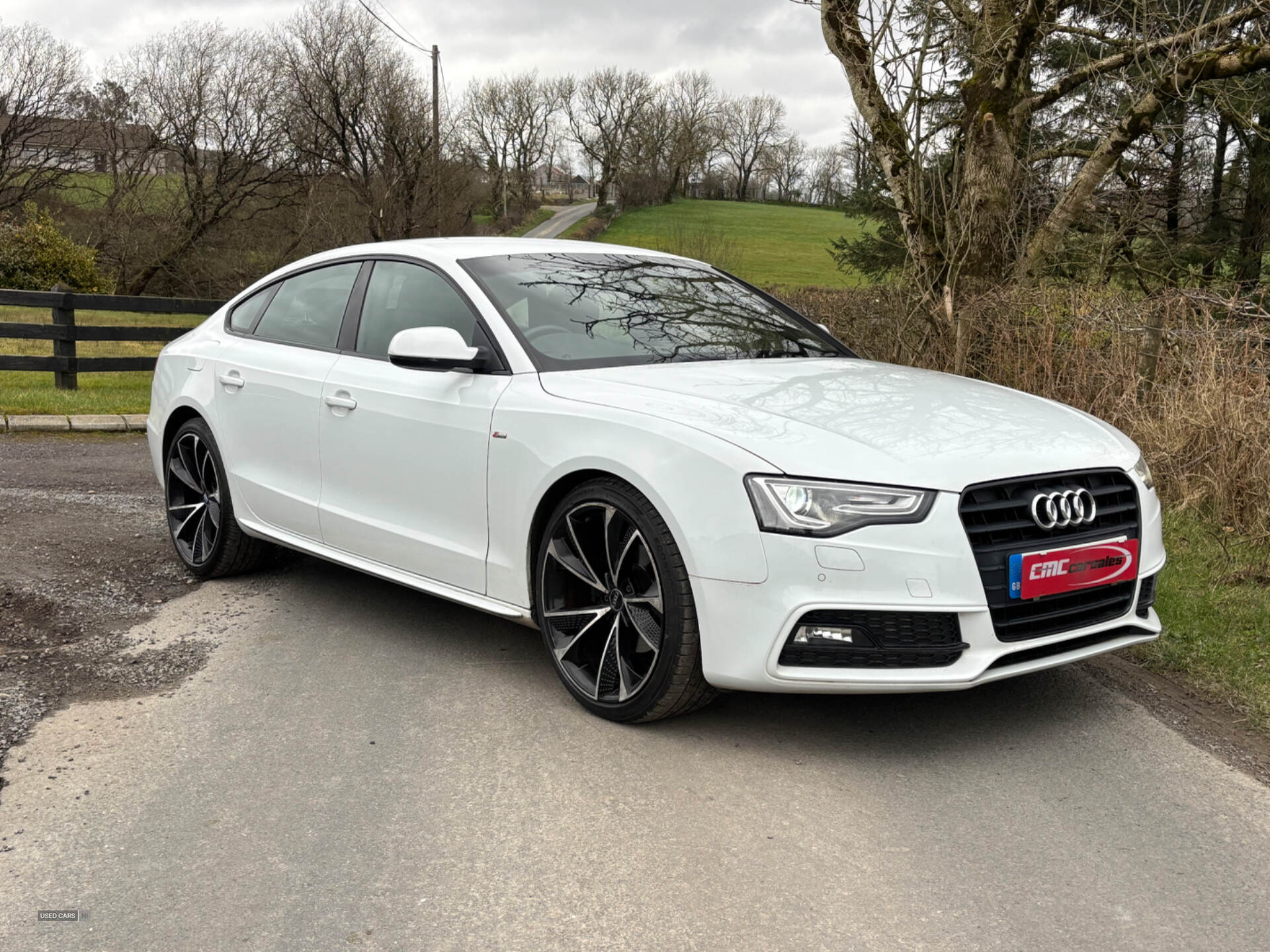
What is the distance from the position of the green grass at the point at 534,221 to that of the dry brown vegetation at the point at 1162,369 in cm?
5746

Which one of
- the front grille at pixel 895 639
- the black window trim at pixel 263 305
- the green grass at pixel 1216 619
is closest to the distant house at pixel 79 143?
the black window trim at pixel 263 305

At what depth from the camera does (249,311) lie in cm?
596

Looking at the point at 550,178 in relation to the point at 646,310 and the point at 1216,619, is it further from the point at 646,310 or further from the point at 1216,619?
the point at 1216,619

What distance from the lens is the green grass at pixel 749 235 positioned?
3553cm

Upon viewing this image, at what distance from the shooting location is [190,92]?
105 ft

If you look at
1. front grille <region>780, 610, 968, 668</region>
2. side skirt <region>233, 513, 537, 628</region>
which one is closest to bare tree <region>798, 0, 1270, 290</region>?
side skirt <region>233, 513, 537, 628</region>

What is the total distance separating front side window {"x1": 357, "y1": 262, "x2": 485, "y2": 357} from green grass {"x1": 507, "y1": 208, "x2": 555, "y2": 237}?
6084 cm

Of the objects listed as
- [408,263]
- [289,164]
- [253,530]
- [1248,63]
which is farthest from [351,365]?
[289,164]

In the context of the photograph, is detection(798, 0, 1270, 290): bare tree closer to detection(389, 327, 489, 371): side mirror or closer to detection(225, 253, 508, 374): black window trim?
detection(225, 253, 508, 374): black window trim

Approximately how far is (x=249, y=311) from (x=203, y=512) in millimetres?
1060

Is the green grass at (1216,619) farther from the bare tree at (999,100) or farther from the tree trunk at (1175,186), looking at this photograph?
the tree trunk at (1175,186)

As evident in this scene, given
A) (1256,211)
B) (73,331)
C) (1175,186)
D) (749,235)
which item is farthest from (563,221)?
(73,331)

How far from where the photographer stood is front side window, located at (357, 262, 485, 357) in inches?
183

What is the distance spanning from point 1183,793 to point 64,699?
373cm
